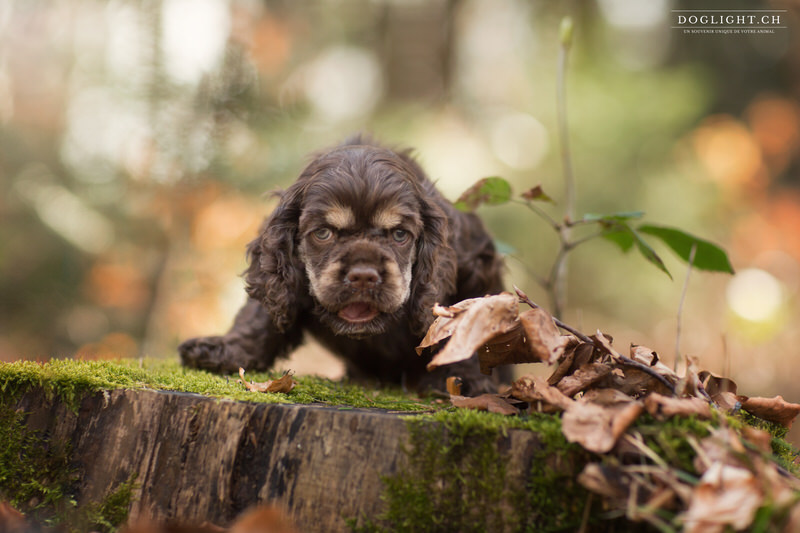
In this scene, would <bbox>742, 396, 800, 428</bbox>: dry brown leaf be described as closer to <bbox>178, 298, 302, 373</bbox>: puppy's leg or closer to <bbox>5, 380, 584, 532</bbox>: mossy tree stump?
<bbox>5, 380, 584, 532</bbox>: mossy tree stump

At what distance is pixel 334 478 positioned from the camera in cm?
196

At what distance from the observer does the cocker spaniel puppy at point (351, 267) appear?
2945 mm

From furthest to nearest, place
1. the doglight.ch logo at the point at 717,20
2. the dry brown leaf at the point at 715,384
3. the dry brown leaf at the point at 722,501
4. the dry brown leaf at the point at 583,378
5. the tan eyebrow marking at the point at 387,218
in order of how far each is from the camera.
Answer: the doglight.ch logo at the point at 717,20, the tan eyebrow marking at the point at 387,218, the dry brown leaf at the point at 715,384, the dry brown leaf at the point at 583,378, the dry brown leaf at the point at 722,501

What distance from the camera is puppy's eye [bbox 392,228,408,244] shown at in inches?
123

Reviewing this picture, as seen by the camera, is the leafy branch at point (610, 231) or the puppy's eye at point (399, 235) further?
the puppy's eye at point (399, 235)

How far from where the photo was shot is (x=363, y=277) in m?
2.83

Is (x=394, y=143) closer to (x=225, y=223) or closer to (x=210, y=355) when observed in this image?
(x=210, y=355)

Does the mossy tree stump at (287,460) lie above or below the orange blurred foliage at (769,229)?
below

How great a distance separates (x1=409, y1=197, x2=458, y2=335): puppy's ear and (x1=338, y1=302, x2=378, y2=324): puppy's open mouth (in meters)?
0.26

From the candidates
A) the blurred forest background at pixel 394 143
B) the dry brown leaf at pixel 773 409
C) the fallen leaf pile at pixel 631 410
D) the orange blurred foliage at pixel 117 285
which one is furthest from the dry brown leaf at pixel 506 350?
the orange blurred foliage at pixel 117 285

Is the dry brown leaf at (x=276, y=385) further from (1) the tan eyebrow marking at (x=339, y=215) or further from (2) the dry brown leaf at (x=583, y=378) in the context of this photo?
(2) the dry brown leaf at (x=583, y=378)

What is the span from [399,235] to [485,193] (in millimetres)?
546

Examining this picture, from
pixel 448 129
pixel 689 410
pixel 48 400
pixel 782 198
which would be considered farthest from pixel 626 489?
pixel 782 198

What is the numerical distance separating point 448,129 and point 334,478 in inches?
255
